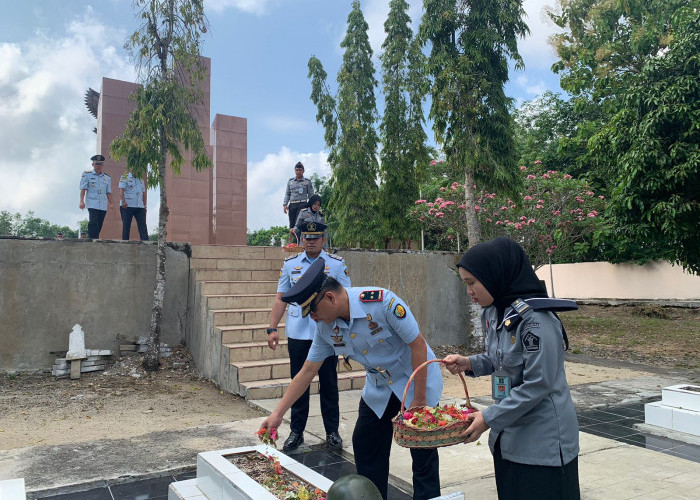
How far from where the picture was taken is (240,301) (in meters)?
8.15

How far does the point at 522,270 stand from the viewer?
2.08 m

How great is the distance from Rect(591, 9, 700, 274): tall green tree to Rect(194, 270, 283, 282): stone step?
19.5 feet

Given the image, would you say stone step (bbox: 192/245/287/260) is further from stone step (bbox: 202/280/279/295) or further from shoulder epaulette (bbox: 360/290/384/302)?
shoulder epaulette (bbox: 360/290/384/302)

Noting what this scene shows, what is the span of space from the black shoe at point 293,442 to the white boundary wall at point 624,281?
19.1 meters

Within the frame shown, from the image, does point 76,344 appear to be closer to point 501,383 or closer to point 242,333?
point 242,333

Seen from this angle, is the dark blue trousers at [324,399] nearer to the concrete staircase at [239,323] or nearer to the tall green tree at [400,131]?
the concrete staircase at [239,323]

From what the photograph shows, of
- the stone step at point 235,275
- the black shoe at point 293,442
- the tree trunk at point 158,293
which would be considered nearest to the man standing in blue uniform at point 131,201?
the tree trunk at point 158,293

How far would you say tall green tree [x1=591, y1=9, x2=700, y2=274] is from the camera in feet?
26.0

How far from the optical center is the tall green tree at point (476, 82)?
9883 mm

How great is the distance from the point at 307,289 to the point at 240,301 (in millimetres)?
5816

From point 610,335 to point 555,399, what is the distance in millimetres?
13175

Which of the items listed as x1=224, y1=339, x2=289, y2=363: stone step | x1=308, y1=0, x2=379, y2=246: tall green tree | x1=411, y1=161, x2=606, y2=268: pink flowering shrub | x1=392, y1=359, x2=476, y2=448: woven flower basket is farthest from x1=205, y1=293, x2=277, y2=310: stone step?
x1=308, y1=0, x2=379, y2=246: tall green tree

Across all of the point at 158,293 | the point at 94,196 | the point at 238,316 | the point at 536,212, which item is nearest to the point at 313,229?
the point at 238,316

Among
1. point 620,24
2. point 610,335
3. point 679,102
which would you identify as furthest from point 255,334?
point 620,24
